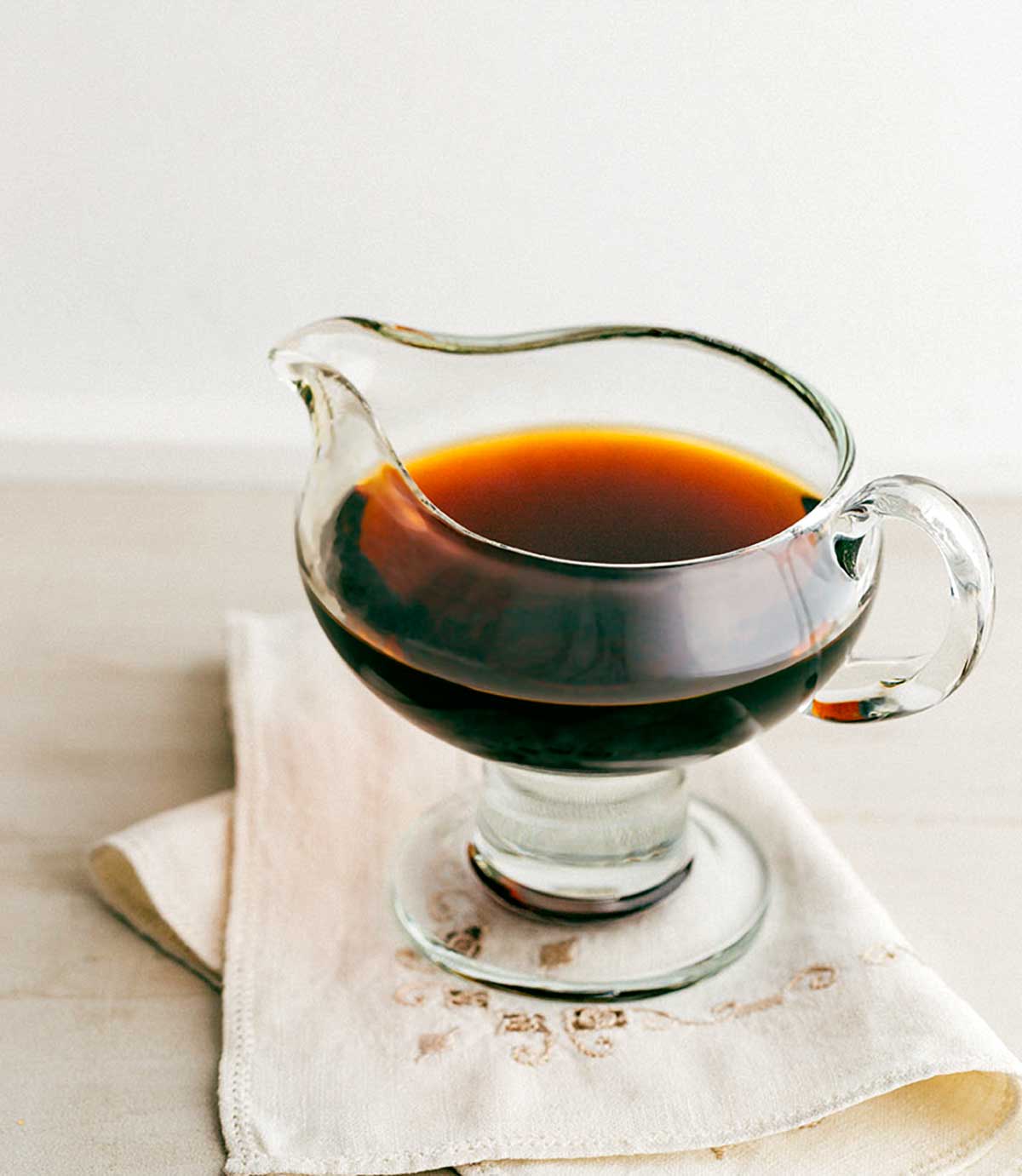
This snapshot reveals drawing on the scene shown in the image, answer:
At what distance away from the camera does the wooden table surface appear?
1.88ft

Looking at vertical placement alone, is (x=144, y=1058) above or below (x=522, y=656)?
below

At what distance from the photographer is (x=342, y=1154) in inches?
20.7

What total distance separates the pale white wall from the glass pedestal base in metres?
0.45

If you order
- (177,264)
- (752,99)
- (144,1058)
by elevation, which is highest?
(752,99)

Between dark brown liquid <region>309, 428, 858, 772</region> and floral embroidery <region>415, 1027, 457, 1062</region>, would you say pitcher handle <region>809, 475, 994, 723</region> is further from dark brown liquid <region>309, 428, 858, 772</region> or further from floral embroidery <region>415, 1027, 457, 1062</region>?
floral embroidery <region>415, 1027, 457, 1062</region>

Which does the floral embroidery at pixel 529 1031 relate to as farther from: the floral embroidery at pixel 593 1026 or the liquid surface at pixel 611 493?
the liquid surface at pixel 611 493

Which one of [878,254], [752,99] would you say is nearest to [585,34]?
[752,99]

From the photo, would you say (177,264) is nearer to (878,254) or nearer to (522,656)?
(878,254)

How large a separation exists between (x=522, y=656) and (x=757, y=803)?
0.23 metres

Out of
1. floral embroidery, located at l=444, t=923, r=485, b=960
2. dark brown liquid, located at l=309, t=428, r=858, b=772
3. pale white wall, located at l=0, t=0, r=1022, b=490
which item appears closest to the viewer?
dark brown liquid, located at l=309, t=428, r=858, b=772

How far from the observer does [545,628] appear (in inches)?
20.5

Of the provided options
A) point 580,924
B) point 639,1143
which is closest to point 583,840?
point 580,924

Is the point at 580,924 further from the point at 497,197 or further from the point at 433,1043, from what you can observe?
the point at 497,197

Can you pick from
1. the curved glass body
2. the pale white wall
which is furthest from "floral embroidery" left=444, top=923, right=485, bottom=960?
the pale white wall
